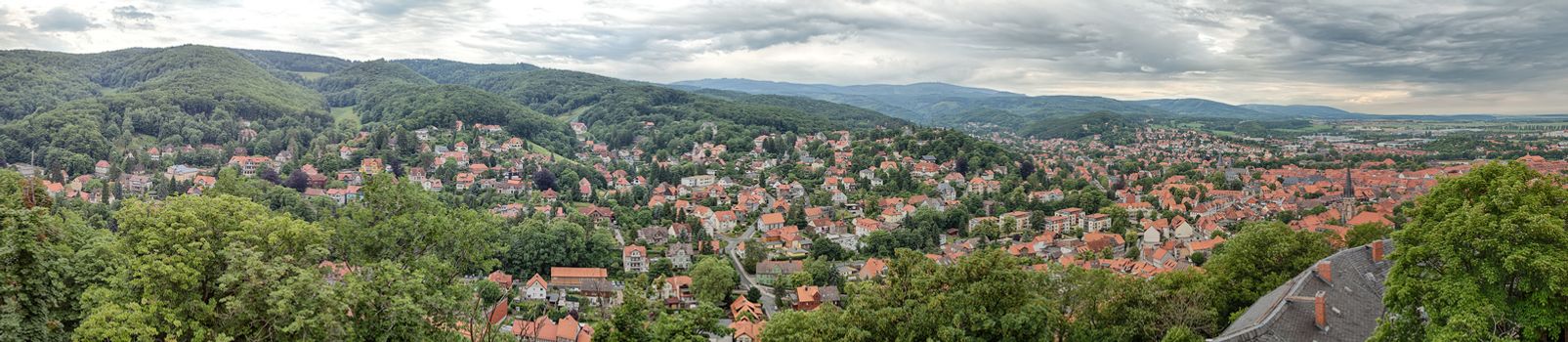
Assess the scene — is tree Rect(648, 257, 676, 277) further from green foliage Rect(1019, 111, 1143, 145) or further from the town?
green foliage Rect(1019, 111, 1143, 145)

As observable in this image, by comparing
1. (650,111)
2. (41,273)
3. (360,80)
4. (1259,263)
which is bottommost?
(1259,263)

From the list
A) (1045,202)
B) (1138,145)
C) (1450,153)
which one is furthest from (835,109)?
(1045,202)

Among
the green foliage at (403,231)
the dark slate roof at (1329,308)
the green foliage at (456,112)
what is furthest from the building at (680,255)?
the green foliage at (456,112)

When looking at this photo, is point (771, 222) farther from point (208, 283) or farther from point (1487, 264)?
point (1487, 264)

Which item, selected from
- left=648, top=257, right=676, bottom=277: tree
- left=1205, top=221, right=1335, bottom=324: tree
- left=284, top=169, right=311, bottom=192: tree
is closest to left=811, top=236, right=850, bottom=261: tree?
left=648, top=257, right=676, bottom=277: tree

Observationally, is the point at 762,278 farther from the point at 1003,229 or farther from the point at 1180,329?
the point at 1180,329

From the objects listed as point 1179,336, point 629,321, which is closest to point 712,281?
point 629,321

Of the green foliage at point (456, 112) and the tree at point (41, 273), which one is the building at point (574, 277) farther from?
the green foliage at point (456, 112)
